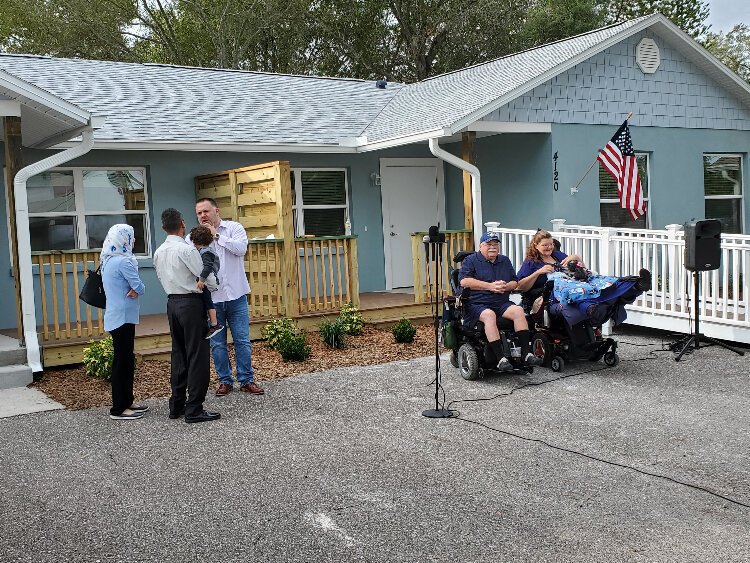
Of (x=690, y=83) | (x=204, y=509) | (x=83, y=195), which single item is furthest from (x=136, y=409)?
(x=690, y=83)

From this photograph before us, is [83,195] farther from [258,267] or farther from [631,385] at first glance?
[631,385]

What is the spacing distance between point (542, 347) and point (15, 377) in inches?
212

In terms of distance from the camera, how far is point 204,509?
457 cm

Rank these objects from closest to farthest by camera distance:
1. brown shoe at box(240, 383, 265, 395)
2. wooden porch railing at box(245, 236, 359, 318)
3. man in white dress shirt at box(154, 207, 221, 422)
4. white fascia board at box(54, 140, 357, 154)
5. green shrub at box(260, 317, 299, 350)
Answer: man in white dress shirt at box(154, 207, 221, 422)
brown shoe at box(240, 383, 265, 395)
green shrub at box(260, 317, 299, 350)
wooden porch railing at box(245, 236, 359, 318)
white fascia board at box(54, 140, 357, 154)

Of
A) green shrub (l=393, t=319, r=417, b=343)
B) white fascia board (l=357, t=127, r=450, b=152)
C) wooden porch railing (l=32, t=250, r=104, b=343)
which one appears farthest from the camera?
white fascia board (l=357, t=127, r=450, b=152)

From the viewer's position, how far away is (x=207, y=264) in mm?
6520

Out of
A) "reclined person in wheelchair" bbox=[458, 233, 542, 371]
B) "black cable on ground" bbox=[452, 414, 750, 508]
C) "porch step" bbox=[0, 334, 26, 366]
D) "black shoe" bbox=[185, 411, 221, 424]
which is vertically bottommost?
"black cable on ground" bbox=[452, 414, 750, 508]

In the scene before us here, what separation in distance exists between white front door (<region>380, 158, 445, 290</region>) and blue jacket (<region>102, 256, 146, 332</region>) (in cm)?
728

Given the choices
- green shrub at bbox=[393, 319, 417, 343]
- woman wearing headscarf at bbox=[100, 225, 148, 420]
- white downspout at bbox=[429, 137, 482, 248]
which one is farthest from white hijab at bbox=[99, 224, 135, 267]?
white downspout at bbox=[429, 137, 482, 248]

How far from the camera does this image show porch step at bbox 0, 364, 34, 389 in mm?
8227

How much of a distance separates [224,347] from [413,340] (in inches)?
129

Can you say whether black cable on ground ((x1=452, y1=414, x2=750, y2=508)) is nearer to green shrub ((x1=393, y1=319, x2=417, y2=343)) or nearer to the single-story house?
green shrub ((x1=393, y1=319, x2=417, y2=343))

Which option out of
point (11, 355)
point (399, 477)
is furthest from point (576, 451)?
point (11, 355)

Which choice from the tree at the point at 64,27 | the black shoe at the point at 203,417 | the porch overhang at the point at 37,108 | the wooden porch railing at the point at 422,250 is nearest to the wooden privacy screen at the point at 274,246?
the wooden porch railing at the point at 422,250
